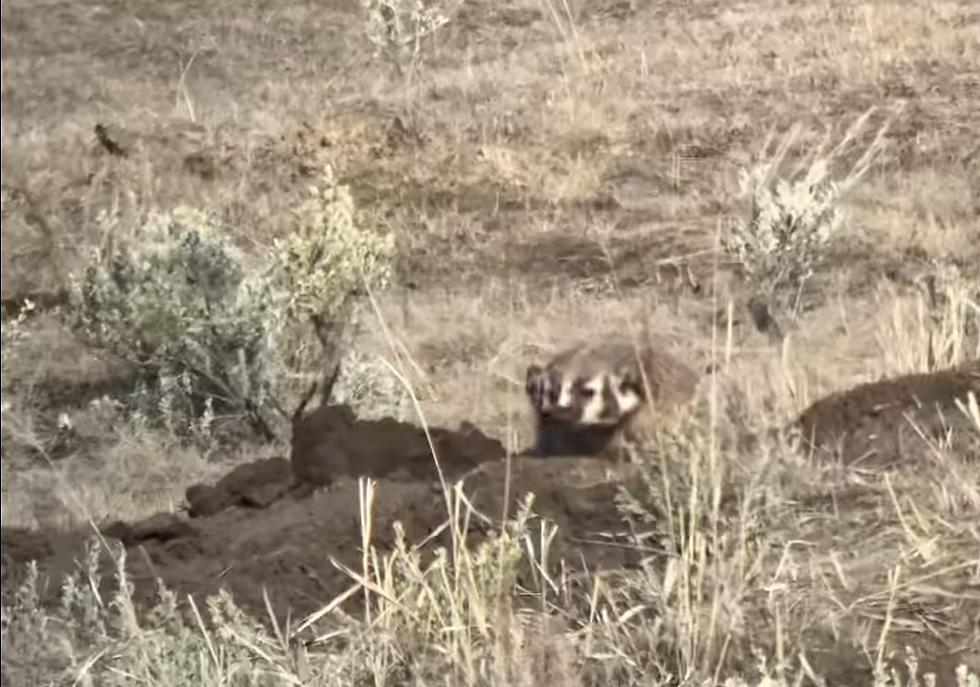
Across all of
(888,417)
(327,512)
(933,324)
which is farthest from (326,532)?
(933,324)

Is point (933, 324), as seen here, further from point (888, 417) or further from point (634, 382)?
point (634, 382)

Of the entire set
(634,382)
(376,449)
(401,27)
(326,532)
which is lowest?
(326,532)

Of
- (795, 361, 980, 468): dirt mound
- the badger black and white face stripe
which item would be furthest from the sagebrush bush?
(795, 361, 980, 468): dirt mound

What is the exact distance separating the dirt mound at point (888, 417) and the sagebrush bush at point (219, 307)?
2.58 ft

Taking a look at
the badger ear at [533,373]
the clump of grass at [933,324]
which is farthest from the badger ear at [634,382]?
the clump of grass at [933,324]

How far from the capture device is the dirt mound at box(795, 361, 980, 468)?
8.50ft

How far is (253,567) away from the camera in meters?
2.64

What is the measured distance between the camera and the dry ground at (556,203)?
96.0 inches

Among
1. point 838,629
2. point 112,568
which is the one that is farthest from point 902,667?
point 112,568

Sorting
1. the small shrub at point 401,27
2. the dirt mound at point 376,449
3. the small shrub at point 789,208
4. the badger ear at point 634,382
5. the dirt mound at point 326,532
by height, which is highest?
the small shrub at point 401,27

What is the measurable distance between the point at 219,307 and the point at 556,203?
63cm

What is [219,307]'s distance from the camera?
2.77 m

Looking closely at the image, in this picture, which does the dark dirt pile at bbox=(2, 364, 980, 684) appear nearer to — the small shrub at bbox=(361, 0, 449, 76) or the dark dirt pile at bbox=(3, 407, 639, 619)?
the dark dirt pile at bbox=(3, 407, 639, 619)

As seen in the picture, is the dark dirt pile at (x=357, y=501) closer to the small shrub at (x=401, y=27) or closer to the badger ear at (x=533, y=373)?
the badger ear at (x=533, y=373)
